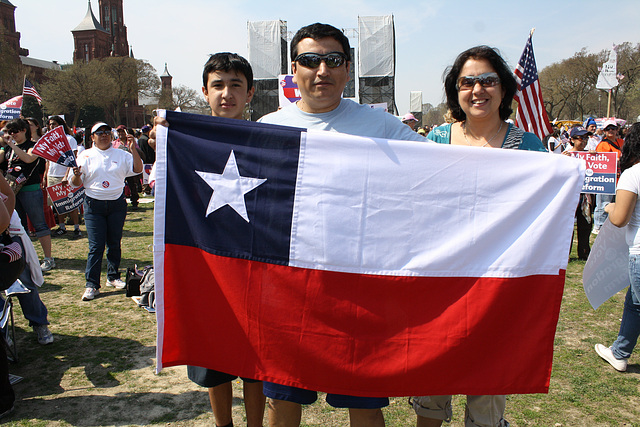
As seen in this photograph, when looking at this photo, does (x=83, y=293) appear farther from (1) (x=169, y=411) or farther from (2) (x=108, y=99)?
(2) (x=108, y=99)

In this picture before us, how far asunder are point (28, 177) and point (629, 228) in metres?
7.57

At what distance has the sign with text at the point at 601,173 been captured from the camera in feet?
25.3

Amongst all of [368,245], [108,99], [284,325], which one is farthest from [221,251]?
[108,99]

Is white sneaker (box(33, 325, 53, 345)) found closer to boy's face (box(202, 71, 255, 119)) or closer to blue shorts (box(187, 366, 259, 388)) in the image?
blue shorts (box(187, 366, 259, 388))

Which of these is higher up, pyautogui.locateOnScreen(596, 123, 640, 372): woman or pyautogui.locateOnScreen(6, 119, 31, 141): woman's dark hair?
pyautogui.locateOnScreen(6, 119, 31, 141): woman's dark hair

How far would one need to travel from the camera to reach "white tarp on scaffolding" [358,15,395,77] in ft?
120

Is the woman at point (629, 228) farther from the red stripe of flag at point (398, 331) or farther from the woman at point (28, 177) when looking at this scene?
the woman at point (28, 177)

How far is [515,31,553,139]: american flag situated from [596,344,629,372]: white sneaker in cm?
229

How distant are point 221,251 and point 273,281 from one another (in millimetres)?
312

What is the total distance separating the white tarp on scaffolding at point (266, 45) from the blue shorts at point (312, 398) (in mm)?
35767

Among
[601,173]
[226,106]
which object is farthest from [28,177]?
[601,173]

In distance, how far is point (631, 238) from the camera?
3402 mm

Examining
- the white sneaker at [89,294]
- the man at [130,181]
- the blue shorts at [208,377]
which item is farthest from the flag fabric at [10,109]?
the blue shorts at [208,377]

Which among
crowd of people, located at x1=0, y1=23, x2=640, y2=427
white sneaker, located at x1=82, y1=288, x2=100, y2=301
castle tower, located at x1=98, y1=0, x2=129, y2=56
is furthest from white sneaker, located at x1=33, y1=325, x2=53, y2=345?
castle tower, located at x1=98, y1=0, x2=129, y2=56
